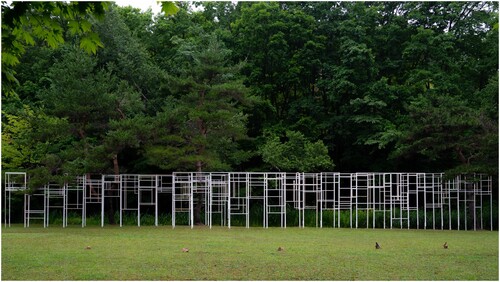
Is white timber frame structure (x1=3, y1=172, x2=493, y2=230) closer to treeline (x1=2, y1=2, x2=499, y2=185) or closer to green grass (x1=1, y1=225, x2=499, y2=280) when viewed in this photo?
treeline (x1=2, y1=2, x2=499, y2=185)

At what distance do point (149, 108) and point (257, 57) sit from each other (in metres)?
6.16

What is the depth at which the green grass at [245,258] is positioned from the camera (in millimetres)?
9391

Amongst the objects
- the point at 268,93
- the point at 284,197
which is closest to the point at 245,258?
the point at 284,197

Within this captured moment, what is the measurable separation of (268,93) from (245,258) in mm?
20355

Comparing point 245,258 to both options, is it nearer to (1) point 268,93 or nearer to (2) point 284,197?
(2) point 284,197

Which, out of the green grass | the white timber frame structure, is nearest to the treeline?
the white timber frame structure

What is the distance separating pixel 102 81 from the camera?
23.3m

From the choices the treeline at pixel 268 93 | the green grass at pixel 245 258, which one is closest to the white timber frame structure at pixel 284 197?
the treeline at pixel 268 93

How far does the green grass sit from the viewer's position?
939cm

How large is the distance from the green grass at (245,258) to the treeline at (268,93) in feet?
16.5

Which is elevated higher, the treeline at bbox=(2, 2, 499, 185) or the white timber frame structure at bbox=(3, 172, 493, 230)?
the treeline at bbox=(2, 2, 499, 185)

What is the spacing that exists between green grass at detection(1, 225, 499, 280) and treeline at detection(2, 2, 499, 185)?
16.5 feet

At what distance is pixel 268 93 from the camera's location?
3141cm

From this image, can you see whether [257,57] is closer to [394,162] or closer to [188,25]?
[188,25]
